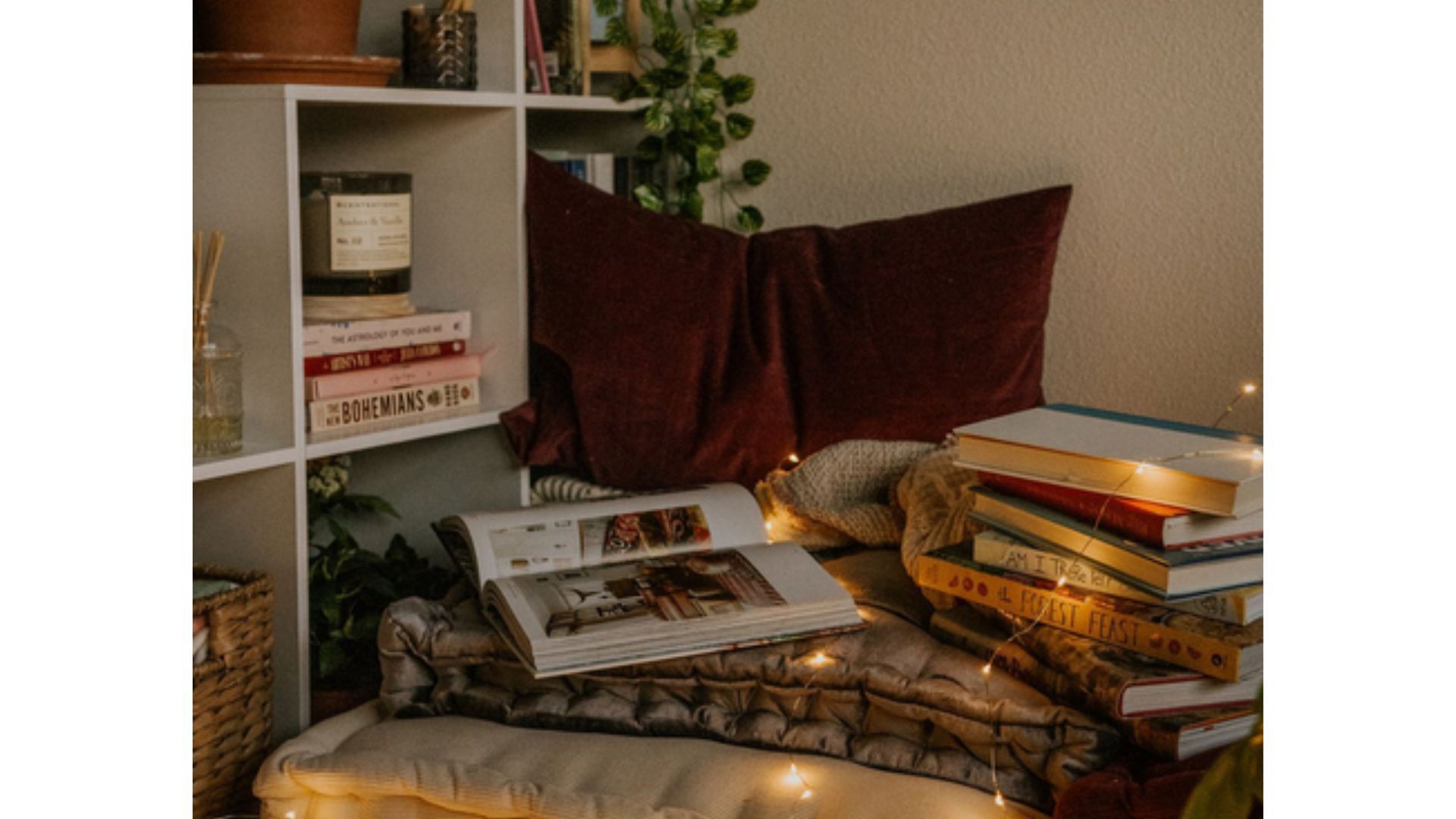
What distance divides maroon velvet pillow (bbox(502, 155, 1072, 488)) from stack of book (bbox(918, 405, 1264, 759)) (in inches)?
16.8

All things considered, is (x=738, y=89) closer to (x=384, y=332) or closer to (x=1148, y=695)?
(x=384, y=332)

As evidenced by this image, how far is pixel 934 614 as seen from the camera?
128cm

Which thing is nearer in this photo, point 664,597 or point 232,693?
point 664,597

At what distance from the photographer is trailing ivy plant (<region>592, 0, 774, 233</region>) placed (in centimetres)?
194

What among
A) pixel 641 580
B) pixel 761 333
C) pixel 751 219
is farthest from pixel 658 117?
pixel 641 580

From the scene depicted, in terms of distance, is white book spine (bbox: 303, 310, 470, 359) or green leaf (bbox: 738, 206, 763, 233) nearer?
white book spine (bbox: 303, 310, 470, 359)

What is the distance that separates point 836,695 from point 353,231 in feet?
2.70

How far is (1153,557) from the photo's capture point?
1.07 m

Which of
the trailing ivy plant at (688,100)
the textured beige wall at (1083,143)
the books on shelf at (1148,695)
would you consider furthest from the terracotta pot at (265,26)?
the books on shelf at (1148,695)

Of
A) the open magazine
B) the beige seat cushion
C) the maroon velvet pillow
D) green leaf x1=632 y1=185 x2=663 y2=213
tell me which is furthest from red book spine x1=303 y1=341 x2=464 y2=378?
the beige seat cushion

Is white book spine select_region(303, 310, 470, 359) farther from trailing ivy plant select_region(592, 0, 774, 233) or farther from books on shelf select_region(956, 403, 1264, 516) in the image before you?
books on shelf select_region(956, 403, 1264, 516)
